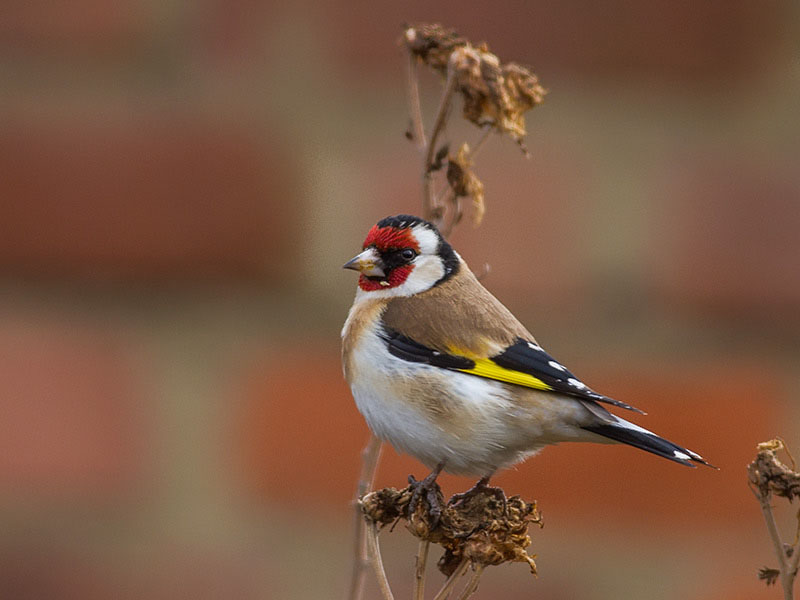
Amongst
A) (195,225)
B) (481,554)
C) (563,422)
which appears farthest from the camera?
(195,225)

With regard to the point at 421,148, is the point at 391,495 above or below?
below

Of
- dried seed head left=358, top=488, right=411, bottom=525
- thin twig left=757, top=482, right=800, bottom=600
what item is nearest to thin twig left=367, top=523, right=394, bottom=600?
dried seed head left=358, top=488, right=411, bottom=525

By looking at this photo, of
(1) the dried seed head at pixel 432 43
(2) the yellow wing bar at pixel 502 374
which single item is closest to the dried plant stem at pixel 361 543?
(2) the yellow wing bar at pixel 502 374

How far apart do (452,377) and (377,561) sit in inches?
11.9

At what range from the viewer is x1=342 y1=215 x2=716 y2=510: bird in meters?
0.75

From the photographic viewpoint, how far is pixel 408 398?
779 mm

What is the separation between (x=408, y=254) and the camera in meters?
0.84

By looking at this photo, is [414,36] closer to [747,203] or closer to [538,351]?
[538,351]

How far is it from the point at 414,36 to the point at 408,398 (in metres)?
0.25

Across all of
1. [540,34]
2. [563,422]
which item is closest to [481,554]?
[563,422]

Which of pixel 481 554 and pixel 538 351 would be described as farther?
pixel 538 351

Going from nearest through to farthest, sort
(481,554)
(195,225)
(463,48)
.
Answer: (481,554) < (463,48) < (195,225)

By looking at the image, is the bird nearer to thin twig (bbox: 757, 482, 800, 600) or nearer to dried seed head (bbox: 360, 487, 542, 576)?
dried seed head (bbox: 360, 487, 542, 576)

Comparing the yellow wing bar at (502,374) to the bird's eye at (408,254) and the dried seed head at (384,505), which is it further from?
the dried seed head at (384,505)
